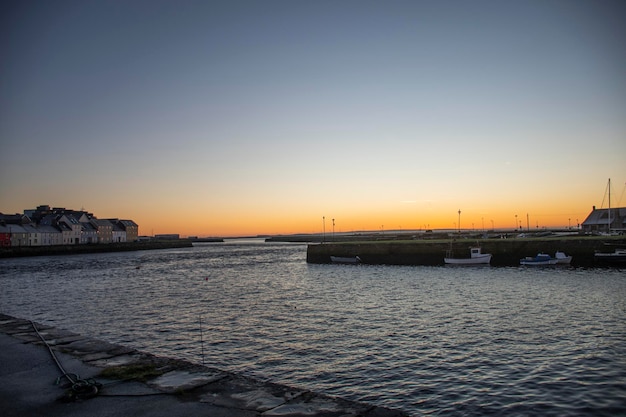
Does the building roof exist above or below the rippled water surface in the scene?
above

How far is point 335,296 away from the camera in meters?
30.3

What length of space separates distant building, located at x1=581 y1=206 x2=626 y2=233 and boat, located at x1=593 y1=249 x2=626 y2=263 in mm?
50605

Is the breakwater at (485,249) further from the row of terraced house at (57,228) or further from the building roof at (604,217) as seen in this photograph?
the row of terraced house at (57,228)

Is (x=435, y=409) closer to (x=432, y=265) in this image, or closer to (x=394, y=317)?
(x=394, y=317)

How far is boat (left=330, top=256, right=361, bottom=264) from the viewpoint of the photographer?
6525 cm

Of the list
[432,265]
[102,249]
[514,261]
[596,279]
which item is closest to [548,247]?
[514,261]

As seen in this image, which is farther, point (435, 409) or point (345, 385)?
point (345, 385)

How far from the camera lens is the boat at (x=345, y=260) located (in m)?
65.2

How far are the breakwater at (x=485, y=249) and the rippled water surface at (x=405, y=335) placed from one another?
15769mm

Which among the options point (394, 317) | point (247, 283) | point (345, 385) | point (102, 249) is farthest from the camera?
point (102, 249)

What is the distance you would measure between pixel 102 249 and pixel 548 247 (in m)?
114

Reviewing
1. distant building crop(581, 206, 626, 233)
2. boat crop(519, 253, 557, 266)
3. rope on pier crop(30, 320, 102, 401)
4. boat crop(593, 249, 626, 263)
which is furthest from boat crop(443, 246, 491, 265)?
distant building crop(581, 206, 626, 233)

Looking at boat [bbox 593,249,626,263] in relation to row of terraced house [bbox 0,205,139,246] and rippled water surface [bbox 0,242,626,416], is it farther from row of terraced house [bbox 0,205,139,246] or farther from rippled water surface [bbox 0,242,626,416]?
row of terraced house [bbox 0,205,139,246]

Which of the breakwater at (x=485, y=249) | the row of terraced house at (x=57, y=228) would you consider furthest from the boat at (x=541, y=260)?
the row of terraced house at (x=57, y=228)
